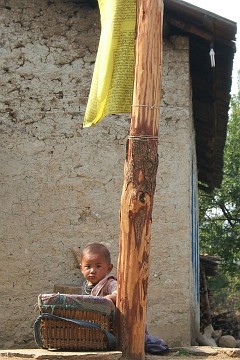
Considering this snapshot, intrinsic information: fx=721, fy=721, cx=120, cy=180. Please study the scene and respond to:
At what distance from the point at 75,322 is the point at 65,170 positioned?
3.45m

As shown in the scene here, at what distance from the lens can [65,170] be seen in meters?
7.77

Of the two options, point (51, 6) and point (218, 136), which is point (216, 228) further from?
point (51, 6)

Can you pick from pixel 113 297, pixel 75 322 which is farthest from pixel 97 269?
pixel 75 322

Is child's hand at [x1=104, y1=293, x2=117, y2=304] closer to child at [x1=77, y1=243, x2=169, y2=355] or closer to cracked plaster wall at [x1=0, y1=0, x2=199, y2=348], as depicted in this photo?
child at [x1=77, y1=243, x2=169, y2=355]

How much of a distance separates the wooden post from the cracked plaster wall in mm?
2751

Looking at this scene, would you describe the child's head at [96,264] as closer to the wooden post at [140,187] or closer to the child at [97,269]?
the child at [97,269]

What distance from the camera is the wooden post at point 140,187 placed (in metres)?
4.55

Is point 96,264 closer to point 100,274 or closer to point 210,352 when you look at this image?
point 100,274

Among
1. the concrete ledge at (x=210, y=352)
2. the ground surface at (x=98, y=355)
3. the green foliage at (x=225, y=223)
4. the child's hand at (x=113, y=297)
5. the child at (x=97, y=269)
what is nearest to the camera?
the ground surface at (x=98, y=355)

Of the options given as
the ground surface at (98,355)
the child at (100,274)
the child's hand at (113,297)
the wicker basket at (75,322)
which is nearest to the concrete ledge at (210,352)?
the ground surface at (98,355)

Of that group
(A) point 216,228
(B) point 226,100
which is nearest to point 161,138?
(B) point 226,100

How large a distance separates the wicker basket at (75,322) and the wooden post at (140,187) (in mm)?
113

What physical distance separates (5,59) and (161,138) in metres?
2.00

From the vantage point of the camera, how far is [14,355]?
4.58 metres
